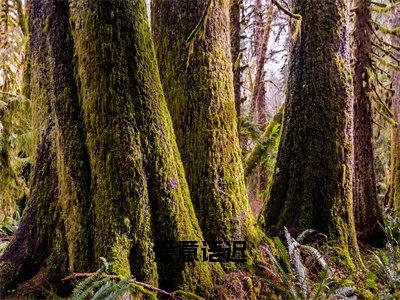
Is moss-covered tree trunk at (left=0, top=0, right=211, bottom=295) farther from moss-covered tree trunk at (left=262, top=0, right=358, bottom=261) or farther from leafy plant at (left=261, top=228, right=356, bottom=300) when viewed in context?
moss-covered tree trunk at (left=262, top=0, right=358, bottom=261)

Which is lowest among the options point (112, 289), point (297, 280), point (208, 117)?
point (297, 280)

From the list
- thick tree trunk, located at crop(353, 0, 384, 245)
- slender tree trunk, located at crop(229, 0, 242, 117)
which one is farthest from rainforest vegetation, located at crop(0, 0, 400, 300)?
slender tree trunk, located at crop(229, 0, 242, 117)

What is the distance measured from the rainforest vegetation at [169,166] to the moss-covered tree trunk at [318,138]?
17 mm

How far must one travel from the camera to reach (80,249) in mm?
2977

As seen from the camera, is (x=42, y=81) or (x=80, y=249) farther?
(x=42, y=81)

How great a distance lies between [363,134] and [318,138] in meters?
2.69

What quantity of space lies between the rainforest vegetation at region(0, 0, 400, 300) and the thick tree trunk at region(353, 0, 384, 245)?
1.56 metres

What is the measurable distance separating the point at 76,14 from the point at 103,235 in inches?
71.3

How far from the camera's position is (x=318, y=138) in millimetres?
4816

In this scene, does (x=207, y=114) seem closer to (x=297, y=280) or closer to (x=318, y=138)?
(x=318, y=138)

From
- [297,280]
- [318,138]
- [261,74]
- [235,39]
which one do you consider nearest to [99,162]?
[297,280]

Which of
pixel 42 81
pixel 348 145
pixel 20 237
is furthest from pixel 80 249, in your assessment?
pixel 348 145

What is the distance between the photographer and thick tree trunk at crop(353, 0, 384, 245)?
676cm

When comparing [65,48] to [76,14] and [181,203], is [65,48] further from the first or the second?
[181,203]
